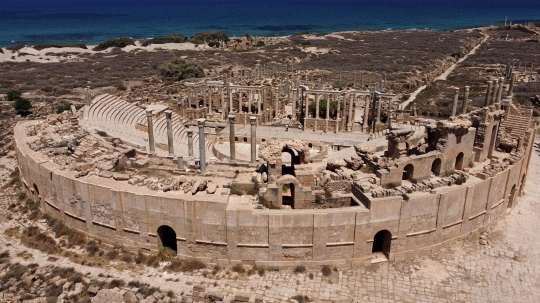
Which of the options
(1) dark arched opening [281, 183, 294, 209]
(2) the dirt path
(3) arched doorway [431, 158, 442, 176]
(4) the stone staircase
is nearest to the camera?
(1) dark arched opening [281, 183, 294, 209]

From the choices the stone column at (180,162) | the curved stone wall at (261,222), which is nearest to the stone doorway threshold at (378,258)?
the curved stone wall at (261,222)

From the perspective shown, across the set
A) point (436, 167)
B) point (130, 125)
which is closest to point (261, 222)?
point (436, 167)

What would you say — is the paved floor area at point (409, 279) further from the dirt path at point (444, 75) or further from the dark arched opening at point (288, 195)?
the dirt path at point (444, 75)

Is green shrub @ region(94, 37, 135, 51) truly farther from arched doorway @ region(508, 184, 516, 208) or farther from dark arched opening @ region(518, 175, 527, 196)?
arched doorway @ region(508, 184, 516, 208)

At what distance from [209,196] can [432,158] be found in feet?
36.5

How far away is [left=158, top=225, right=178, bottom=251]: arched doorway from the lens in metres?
18.2

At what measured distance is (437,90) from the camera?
51.1m

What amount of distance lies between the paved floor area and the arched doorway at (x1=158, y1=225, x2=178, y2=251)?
1.63 meters

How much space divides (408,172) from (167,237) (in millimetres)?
11798

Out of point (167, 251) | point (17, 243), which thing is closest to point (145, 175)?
point (167, 251)

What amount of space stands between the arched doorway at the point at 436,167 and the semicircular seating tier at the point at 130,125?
14.0 meters

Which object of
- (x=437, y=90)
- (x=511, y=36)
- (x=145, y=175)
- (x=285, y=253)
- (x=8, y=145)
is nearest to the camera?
(x=285, y=253)

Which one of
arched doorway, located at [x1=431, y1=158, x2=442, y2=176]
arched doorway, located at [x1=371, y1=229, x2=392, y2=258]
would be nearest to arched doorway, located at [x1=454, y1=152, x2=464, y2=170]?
arched doorway, located at [x1=431, y1=158, x2=442, y2=176]

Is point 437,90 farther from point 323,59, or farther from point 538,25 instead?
point 538,25
